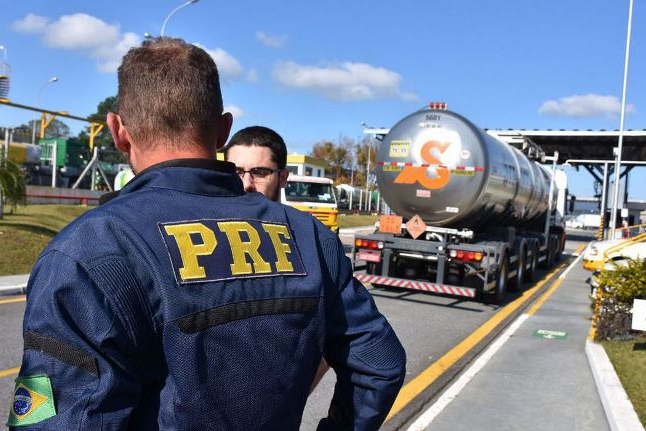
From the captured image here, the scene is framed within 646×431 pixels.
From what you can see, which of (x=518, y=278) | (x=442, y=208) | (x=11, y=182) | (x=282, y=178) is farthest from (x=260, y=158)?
(x=11, y=182)

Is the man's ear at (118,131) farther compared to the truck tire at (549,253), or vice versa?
the truck tire at (549,253)

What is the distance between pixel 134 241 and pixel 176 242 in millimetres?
90

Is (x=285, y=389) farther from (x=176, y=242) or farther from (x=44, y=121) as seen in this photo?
(x=44, y=121)

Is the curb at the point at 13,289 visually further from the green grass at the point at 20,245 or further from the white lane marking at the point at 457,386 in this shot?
the white lane marking at the point at 457,386

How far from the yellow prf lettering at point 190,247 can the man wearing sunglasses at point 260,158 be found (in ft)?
7.61

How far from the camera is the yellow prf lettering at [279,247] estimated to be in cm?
158

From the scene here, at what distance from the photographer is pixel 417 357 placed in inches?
287

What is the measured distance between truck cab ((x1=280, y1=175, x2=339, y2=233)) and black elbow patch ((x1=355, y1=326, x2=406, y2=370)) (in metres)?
17.2

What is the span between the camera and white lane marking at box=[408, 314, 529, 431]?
5008 millimetres

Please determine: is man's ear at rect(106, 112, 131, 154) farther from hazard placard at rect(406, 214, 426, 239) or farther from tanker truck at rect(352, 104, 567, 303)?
hazard placard at rect(406, 214, 426, 239)

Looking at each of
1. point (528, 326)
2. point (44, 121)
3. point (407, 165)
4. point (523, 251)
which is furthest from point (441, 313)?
point (44, 121)

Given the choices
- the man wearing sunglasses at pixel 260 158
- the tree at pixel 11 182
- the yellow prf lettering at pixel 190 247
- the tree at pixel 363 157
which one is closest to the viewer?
the yellow prf lettering at pixel 190 247

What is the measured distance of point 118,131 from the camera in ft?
5.13

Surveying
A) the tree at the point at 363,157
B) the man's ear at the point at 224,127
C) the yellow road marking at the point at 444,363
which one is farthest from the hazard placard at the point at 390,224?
the tree at the point at 363,157
